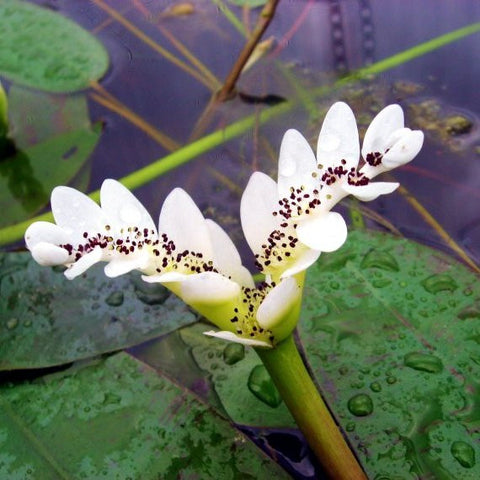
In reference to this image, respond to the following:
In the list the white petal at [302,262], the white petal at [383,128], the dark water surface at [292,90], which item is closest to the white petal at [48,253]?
the white petal at [302,262]

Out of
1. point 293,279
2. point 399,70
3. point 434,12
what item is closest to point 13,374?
point 293,279

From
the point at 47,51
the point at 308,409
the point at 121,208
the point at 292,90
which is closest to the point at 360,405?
the point at 308,409

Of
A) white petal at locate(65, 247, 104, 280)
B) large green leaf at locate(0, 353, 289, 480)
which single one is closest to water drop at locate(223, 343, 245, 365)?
large green leaf at locate(0, 353, 289, 480)

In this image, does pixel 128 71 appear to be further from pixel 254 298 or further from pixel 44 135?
pixel 254 298

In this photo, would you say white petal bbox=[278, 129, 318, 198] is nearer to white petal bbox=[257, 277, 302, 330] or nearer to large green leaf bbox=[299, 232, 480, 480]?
white petal bbox=[257, 277, 302, 330]

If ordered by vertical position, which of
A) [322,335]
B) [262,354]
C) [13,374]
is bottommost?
[13,374]

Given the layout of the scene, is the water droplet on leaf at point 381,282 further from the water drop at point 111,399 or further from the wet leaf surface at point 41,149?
the wet leaf surface at point 41,149
